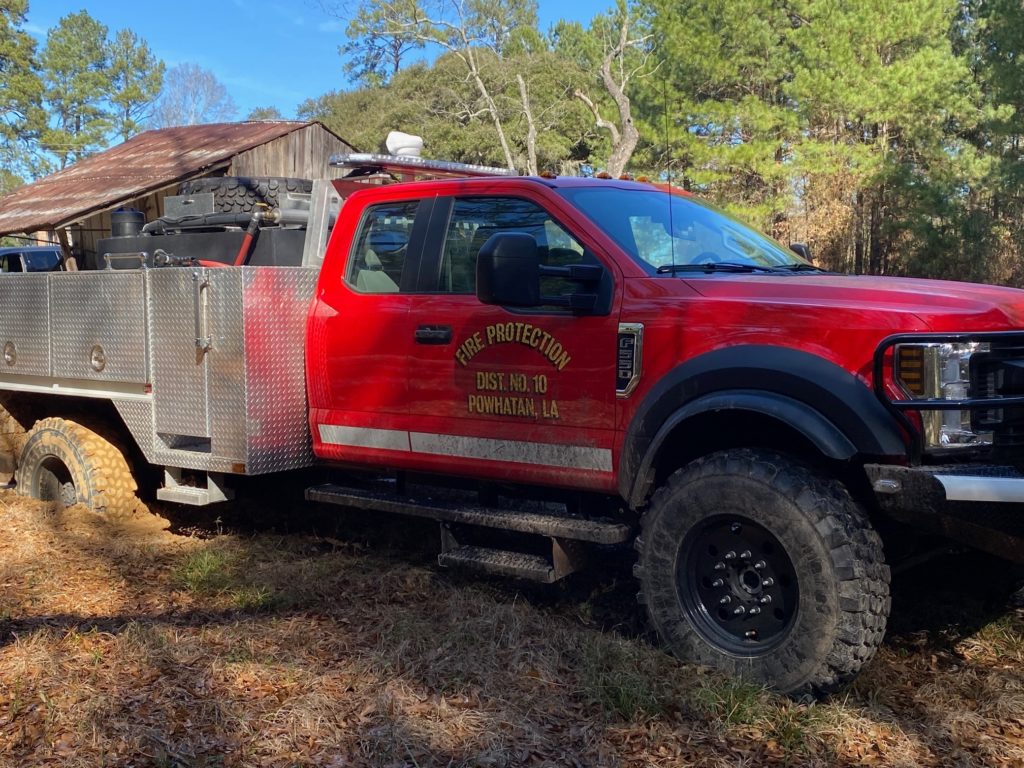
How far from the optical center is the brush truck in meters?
3.59

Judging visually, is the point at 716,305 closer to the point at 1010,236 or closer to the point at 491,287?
the point at 491,287

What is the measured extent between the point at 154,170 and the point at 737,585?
19193 millimetres

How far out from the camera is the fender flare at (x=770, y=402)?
3574mm

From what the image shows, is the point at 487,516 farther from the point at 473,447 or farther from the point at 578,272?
the point at 578,272

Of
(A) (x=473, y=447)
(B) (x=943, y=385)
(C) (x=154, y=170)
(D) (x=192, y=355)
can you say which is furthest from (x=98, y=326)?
(C) (x=154, y=170)

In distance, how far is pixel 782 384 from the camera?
12.3 ft

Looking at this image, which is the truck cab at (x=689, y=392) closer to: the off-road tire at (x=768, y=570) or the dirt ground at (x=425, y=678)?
the off-road tire at (x=768, y=570)

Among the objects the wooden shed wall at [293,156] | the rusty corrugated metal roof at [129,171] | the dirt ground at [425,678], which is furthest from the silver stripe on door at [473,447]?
the wooden shed wall at [293,156]

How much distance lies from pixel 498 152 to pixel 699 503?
96.6ft

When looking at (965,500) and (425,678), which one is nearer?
(965,500)

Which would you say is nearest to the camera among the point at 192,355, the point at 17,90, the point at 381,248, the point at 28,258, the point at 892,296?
the point at 892,296

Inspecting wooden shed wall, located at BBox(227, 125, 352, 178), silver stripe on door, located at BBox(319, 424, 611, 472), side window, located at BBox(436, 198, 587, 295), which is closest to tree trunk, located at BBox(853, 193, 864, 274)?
wooden shed wall, located at BBox(227, 125, 352, 178)

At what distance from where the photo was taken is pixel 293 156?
2280cm

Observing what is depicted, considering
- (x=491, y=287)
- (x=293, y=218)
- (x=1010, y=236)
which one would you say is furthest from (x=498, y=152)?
(x=491, y=287)
